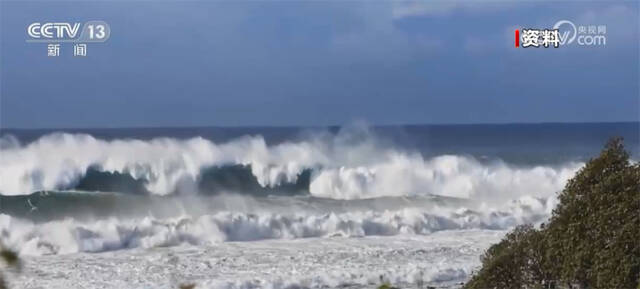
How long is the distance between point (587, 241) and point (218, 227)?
31.9ft

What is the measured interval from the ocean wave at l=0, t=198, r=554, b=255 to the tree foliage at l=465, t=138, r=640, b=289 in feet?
26.4

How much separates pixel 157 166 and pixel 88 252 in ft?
26.8

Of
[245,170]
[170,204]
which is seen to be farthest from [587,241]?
[245,170]

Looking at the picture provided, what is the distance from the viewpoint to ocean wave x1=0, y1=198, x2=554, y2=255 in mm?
14289

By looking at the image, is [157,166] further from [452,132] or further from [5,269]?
[452,132]

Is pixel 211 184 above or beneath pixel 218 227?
above

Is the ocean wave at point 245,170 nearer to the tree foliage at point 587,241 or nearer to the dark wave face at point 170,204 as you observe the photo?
the dark wave face at point 170,204

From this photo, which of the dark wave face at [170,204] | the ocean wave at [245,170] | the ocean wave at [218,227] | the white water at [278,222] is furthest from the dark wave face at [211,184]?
the ocean wave at [218,227]

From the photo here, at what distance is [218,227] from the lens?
1542cm

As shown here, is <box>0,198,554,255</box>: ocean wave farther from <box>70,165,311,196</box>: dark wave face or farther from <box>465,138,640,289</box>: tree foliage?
<box>465,138,640,289</box>: tree foliage

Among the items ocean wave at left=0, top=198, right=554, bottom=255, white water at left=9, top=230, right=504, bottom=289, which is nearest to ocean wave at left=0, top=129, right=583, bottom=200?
ocean wave at left=0, top=198, right=554, bottom=255

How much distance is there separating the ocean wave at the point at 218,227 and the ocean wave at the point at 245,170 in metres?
3.37

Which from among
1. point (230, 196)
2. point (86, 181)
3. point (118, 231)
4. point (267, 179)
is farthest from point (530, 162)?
point (118, 231)

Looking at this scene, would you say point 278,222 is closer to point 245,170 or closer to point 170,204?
point 170,204
